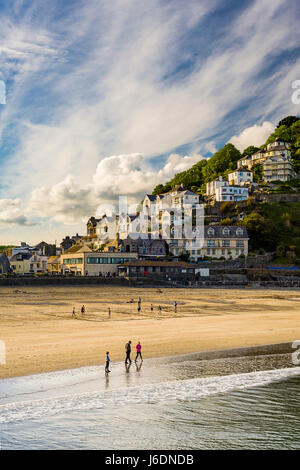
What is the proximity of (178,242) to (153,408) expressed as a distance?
256 ft

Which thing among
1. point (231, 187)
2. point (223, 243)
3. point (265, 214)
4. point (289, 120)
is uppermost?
point (289, 120)

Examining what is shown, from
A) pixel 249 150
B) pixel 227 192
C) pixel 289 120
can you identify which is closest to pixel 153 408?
pixel 227 192

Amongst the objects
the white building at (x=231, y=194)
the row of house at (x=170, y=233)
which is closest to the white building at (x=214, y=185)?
the white building at (x=231, y=194)

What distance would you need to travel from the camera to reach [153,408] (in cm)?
1540

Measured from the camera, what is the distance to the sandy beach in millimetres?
21578

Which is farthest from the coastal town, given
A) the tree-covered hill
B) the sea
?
the sea

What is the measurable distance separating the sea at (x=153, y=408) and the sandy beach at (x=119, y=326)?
2314 millimetres

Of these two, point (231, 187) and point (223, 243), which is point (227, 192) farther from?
point (223, 243)

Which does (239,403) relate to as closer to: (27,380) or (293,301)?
(27,380)

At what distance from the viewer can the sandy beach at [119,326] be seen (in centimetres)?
2158

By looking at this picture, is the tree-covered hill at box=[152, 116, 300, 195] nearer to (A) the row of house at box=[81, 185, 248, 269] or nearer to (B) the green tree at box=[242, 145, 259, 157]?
(B) the green tree at box=[242, 145, 259, 157]

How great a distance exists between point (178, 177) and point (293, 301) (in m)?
105
